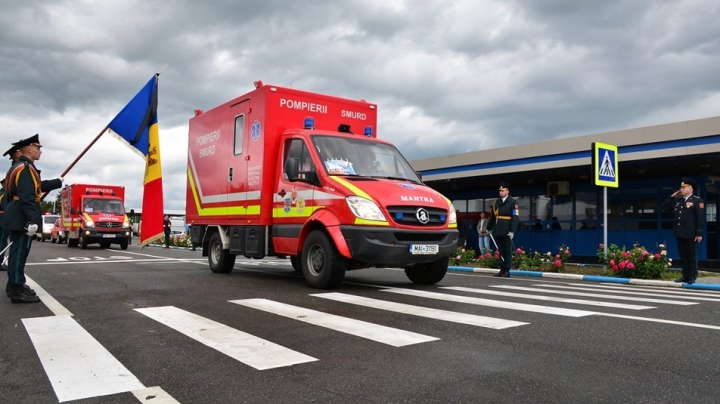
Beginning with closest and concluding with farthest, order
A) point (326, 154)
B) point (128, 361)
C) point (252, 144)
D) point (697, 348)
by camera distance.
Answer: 1. point (128, 361)
2. point (697, 348)
3. point (326, 154)
4. point (252, 144)

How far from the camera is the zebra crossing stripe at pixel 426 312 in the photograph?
535 cm

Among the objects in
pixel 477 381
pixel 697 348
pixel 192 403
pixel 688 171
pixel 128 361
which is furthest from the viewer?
pixel 688 171

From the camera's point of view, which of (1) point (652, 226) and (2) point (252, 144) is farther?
(1) point (652, 226)

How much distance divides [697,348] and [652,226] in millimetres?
14869

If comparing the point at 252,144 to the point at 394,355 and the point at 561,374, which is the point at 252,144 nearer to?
the point at 394,355

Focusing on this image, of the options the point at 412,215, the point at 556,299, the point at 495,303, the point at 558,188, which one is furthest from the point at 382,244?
the point at 558,188

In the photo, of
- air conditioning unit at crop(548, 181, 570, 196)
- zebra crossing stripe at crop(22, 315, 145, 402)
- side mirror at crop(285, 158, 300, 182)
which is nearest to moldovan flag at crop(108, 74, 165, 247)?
side mirror at crop(285, 158, 300, 182)

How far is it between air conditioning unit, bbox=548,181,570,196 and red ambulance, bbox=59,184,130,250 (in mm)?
18734

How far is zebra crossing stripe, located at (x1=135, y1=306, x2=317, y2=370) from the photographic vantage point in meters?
4.00

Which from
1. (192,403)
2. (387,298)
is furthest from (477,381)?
(387,298)

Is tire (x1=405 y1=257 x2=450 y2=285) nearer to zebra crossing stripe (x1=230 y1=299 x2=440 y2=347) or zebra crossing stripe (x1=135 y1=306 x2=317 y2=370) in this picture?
zebra crossing stripe (x1=230 y1=299 x2=440 y2=347)

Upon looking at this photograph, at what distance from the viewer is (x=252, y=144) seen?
984 centimetres

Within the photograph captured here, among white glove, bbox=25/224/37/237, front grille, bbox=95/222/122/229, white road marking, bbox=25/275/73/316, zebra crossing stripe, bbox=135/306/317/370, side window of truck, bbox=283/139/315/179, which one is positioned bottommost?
white road marking, bbox=25/275/73/316

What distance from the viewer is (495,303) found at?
22.2ft
